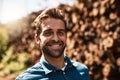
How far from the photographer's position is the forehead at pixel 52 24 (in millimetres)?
3309

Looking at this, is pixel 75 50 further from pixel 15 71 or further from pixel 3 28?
pixel 3 28

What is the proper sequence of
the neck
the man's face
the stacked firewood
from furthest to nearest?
the stacked firewood
the neck
the man's face

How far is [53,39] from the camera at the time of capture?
329cm

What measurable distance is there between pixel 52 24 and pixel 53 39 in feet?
0.45

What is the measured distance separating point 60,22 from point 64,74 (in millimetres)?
481

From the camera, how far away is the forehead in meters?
3.31

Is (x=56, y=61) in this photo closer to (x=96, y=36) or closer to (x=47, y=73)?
(x=47, y=73)

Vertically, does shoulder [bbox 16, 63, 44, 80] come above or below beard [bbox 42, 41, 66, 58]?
below

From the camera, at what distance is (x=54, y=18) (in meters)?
3.39

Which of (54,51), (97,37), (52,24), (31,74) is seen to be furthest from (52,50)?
(97,37)

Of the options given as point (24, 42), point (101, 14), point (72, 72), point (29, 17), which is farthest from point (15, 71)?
point (72, 72)

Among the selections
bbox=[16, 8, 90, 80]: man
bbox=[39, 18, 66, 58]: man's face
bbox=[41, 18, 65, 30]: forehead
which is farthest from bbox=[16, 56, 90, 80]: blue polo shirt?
bbox=[41, 18, 65, 30]: forehead

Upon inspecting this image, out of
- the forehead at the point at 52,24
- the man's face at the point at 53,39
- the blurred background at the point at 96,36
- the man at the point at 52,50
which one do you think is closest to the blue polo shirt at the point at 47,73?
the man at the point at 52,50

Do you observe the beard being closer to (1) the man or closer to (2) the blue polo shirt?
(1) the man
